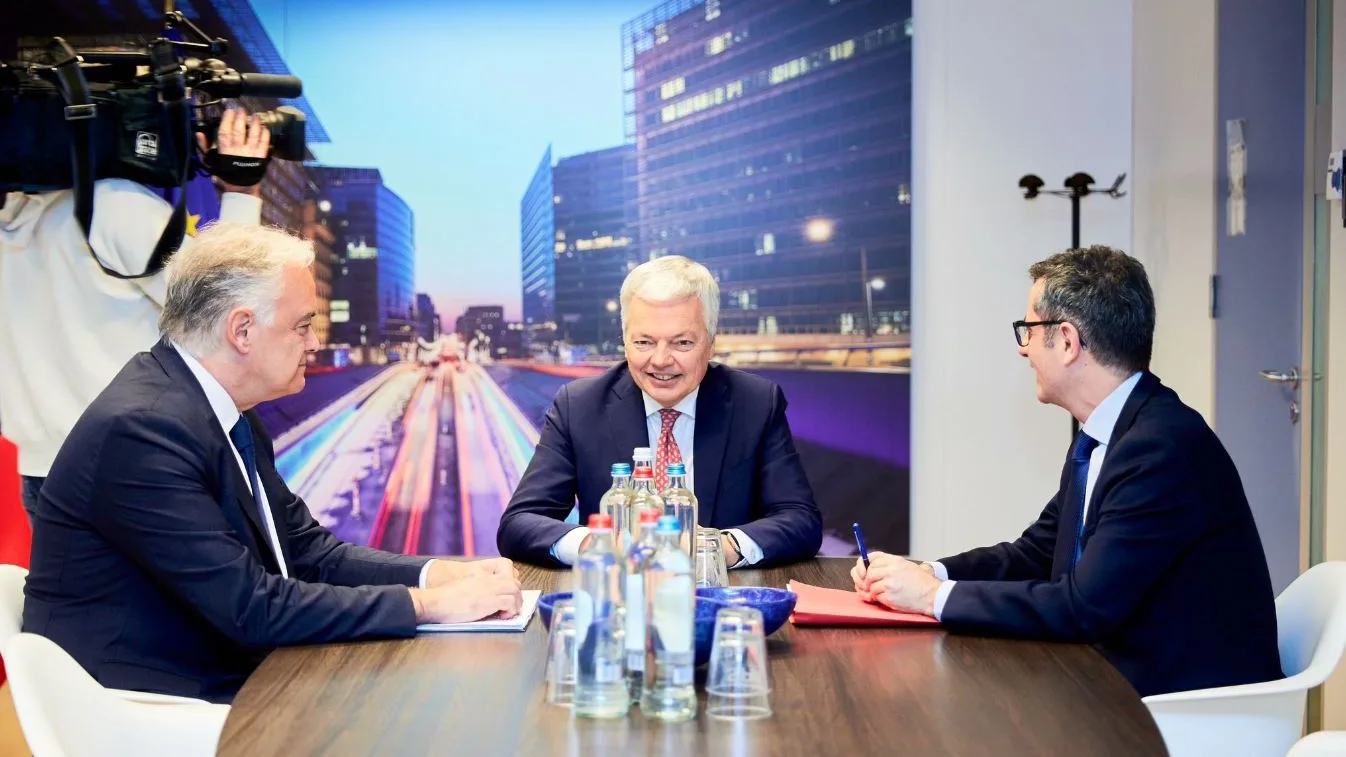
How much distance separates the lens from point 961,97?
470cm

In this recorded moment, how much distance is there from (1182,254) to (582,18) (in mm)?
2545

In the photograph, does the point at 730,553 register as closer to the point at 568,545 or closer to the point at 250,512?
the point at 568,545

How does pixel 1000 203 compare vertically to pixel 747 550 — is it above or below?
above

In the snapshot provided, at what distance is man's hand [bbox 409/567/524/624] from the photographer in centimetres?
198

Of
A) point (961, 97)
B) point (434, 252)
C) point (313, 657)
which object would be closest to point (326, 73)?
point (434, 252)

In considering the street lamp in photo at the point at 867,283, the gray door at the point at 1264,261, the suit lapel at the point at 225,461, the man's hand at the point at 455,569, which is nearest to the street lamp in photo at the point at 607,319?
the street lamp in photo at the point at 867,283

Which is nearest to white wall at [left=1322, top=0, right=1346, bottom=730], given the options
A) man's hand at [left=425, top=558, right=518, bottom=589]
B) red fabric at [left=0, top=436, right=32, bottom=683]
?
man's hand at [left=425, top=558, right=518, bottom=589]

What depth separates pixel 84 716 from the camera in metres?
1.66

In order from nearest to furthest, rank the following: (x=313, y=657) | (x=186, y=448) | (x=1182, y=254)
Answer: (x=313, y=657), (x=186, y=448), (x=1182, y=254)

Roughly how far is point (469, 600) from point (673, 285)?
1.17m

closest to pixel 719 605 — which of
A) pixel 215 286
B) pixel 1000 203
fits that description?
pixel 215 286

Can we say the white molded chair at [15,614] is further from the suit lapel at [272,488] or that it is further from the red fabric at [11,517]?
the red fabric at [11,517]

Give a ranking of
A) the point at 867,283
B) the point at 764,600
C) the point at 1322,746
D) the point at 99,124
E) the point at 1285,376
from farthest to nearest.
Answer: the point at 867,283 → the point at 1285,376 → the point at 99,124 → the point at 764,600 → the point at 1322,746

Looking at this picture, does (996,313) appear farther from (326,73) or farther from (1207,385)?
(326,73)
